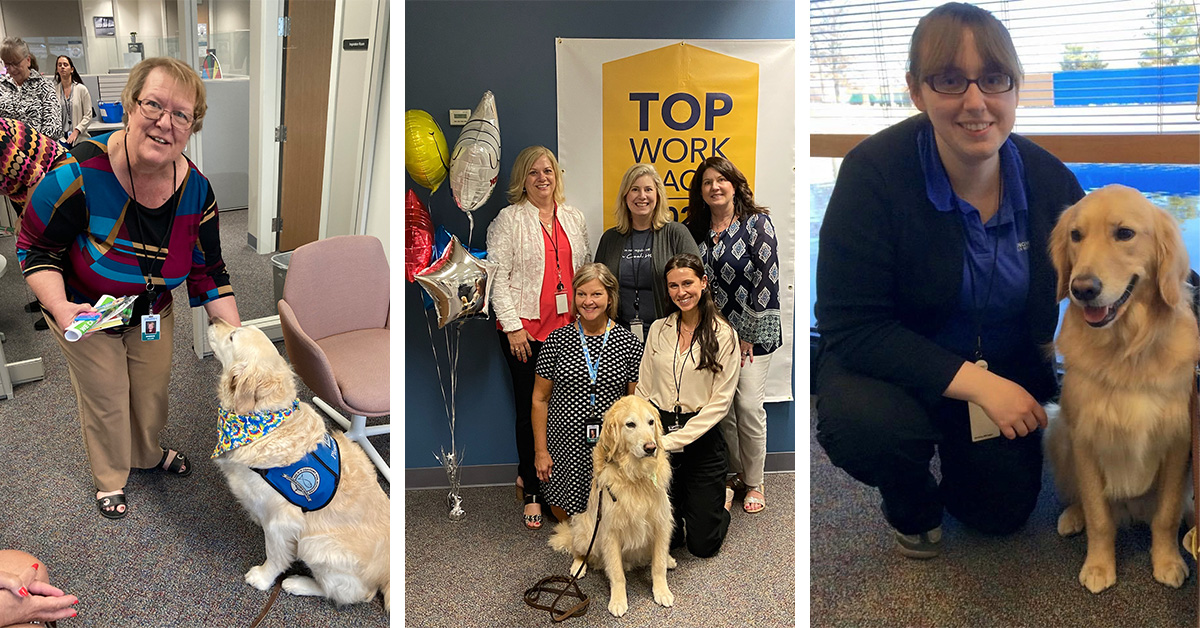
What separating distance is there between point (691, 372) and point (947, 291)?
783mm

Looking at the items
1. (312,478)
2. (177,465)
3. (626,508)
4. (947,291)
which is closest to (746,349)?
(626,508)

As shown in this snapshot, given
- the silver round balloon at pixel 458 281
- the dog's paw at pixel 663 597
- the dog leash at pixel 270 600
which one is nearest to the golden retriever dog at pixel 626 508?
the dog's paw at pixel 663 597

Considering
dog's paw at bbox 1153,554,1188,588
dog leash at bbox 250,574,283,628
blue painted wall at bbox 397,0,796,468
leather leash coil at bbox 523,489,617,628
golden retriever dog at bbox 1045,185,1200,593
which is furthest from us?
leather leash coil at bbox 523,489,617,628

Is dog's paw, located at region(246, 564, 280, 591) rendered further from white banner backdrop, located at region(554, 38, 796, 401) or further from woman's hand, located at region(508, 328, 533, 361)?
white banner backdrop, located at region(554, 38, 796, 401)

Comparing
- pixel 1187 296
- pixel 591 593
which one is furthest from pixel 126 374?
pixel 1187 296

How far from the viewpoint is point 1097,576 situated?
1.41 metres

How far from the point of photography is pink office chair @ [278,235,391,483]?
1.76 metres

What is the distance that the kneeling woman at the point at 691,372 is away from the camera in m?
1.97

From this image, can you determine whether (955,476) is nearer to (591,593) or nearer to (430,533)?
(591,593)

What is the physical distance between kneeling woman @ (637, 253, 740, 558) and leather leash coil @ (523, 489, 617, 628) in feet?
0.88

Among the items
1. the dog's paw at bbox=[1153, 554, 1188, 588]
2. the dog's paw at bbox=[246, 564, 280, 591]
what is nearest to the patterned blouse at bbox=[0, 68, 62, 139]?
the dog's paw at bbox=[246, 564, 280, 591]

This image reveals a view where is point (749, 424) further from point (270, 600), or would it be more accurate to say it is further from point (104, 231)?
point (104, 231)

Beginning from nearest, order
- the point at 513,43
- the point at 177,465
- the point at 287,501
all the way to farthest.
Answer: the point at 177,465
the point at 287,501
the point at 513,43

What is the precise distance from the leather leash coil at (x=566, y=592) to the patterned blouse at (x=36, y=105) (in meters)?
1.55
